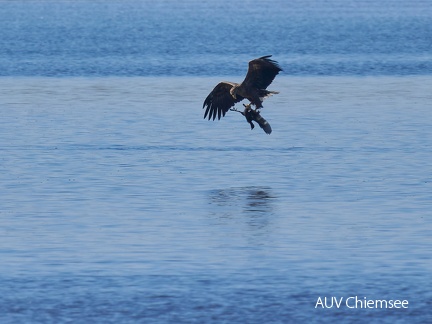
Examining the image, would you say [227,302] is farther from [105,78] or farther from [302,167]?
[105,78]

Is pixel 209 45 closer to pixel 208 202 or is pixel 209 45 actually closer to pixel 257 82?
pixel 257 82

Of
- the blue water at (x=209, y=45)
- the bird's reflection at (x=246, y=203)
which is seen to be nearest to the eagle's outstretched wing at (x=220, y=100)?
the bird's reflection at (x=246, y=203)

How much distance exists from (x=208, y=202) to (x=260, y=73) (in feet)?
10.8

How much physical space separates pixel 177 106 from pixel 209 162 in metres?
10.7

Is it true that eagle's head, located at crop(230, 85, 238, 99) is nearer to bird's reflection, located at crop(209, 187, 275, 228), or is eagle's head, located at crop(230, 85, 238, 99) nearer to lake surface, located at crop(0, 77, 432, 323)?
lake surface, located at crop(0, 77, 432, 323)

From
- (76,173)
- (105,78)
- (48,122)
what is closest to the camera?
(76,173)

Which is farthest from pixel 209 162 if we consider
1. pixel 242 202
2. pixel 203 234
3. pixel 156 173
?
pixel 203 234

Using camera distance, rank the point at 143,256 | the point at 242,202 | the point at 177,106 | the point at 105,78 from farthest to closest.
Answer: the point at 105,78 → the point at 177,106 → the point at 242,202 → the point at 143,256

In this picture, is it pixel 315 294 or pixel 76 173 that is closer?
pixel 315 294

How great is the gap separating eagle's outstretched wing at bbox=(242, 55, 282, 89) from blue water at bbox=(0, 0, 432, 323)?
1.48 meters

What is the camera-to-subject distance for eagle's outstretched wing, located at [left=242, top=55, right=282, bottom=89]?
75.2ft

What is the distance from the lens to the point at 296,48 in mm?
66000

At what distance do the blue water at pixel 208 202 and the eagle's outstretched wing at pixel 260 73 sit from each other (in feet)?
4.85

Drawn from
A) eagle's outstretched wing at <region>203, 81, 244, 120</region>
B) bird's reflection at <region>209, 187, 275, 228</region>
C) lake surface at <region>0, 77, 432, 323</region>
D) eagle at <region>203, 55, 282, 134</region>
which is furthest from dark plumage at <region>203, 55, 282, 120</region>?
bird's reflection at <region>209, 187, 275, 228</region>
